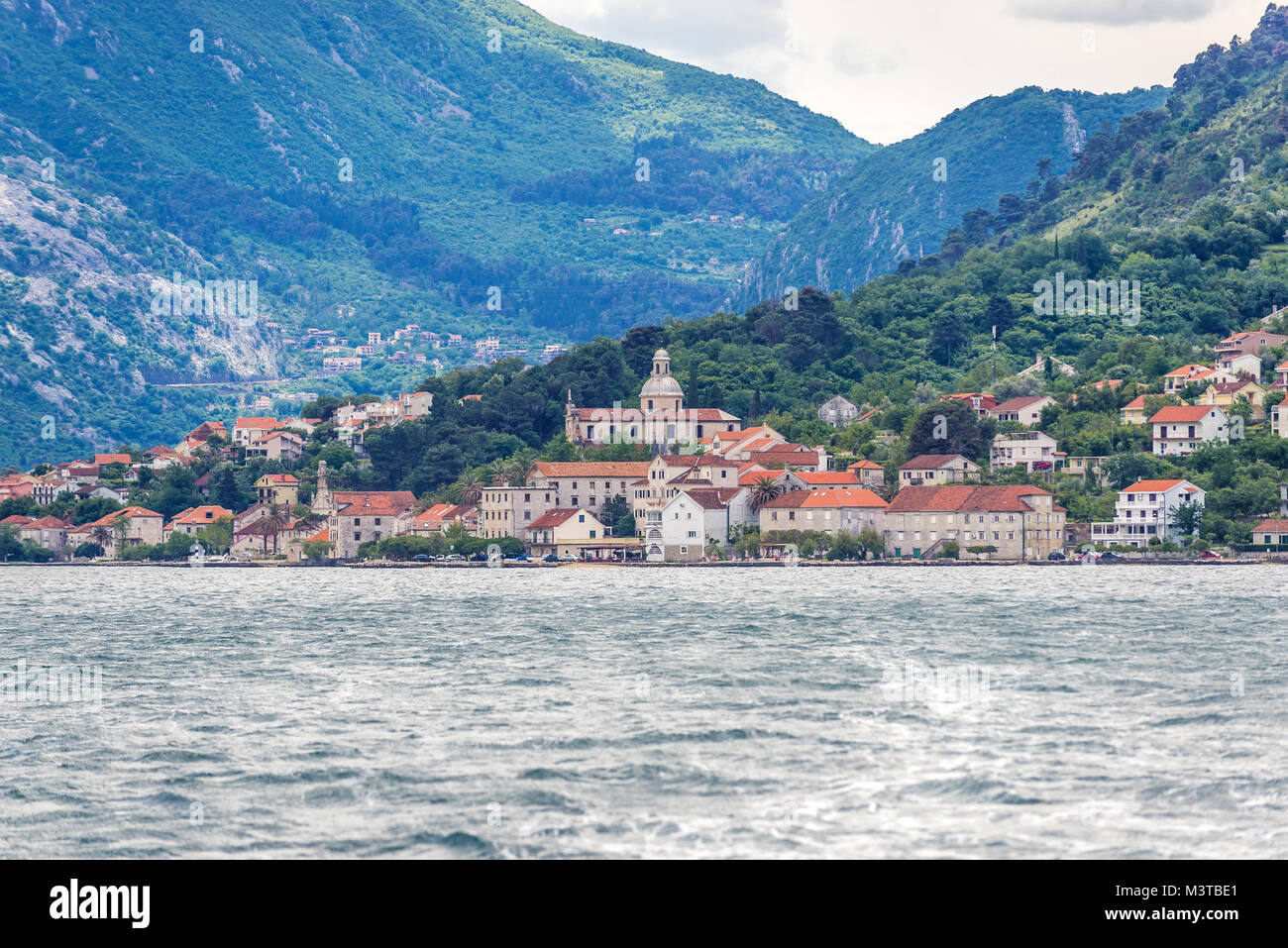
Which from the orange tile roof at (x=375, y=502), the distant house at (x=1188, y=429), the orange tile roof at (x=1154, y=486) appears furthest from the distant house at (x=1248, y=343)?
the orange tile roof at (x=375, y=502)

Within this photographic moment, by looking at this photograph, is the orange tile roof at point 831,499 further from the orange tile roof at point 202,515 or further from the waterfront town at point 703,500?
the orange tile roof at point 202,515

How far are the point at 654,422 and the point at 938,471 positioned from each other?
1158 inches

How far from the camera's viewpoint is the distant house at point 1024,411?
121 metres

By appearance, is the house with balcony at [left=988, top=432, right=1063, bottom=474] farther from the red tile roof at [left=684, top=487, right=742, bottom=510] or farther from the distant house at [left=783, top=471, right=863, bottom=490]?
the red tile roof at [left=684, top=487, right=742, bottom=510]

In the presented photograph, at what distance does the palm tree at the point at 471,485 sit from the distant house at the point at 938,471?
28072 millimetres

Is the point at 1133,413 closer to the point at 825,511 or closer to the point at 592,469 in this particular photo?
the point at 825,511

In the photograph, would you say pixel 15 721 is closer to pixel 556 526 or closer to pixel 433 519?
pixel 556 526

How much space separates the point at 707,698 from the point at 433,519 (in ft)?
265

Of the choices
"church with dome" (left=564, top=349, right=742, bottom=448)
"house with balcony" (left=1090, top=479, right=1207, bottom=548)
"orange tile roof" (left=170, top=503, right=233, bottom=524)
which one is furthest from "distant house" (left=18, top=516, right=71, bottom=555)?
"house with balcony" (left=1090, top=479, right=1207, bottom=548)

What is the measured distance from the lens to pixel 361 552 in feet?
383

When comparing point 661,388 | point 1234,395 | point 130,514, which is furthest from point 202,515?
point 1234,395

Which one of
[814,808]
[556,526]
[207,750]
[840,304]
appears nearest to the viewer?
[814,808]

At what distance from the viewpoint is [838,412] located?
13775cm
